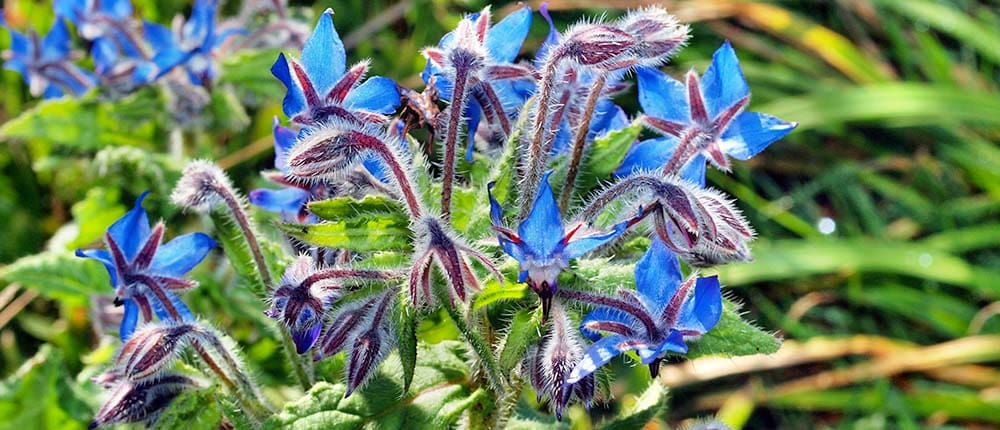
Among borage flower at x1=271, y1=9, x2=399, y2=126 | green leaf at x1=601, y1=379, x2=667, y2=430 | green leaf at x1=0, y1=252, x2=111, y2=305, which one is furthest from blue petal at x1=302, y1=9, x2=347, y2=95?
green leaf at x1=0, y1=252, x2=111, y2=305

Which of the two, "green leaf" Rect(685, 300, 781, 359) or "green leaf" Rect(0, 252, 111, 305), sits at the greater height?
"green leaf" Rect(685, 300, 781, 359)

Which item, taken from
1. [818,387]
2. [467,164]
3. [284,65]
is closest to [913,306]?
[818,387]

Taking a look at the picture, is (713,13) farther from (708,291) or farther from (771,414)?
(708,291)

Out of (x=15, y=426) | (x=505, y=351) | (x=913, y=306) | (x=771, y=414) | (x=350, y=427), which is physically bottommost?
(x=771, y=414)

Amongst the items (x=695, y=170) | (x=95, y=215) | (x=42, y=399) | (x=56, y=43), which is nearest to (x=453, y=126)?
(x=695, y=170)

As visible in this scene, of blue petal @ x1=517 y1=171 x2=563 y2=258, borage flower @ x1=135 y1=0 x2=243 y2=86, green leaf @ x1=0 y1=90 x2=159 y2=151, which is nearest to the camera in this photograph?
blue petal @ x1=517 y1=171 x2=563 y2=258

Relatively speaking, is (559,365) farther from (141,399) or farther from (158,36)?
(158,36)

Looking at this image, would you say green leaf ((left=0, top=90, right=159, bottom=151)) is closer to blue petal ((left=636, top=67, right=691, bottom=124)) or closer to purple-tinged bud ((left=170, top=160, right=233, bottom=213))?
purple-tinged bud ((left=170, top=160, right=233, bottom=213))
